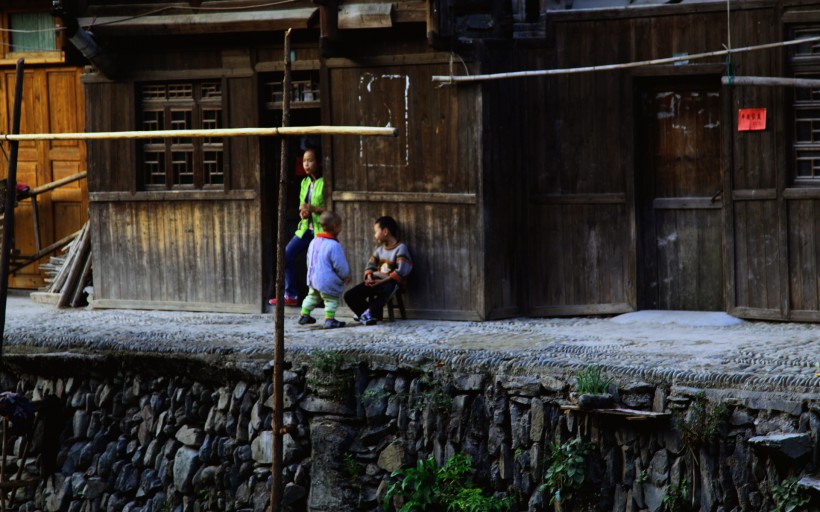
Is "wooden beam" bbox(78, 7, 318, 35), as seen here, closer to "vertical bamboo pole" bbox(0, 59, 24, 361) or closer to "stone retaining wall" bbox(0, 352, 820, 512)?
"vertical bamboo pole" bbox(0, 59, 24, 361)

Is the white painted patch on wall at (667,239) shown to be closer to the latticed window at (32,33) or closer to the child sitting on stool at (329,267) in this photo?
the child sitting on stool at (329,267)

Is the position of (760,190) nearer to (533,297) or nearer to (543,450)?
(533,297)

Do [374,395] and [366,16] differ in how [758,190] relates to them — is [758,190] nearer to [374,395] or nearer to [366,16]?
[366,16]

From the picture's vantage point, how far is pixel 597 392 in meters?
9.66

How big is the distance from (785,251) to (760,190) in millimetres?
631

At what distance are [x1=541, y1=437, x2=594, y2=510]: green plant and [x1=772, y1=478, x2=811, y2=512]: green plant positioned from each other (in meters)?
1.47

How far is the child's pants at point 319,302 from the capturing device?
12867mm

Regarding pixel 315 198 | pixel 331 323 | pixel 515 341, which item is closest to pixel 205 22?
pixel 315 198

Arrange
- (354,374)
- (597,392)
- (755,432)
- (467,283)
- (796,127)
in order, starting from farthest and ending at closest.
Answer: (467,283)
(796,127)
(354,374)
(597,392)
(755,432)

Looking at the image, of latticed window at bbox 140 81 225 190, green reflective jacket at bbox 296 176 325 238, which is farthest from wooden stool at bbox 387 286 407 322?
latticed window at bbox 140 81 225 190

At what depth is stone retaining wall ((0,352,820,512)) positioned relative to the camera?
29.7 feet

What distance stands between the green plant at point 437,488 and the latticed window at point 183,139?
17.3 feet

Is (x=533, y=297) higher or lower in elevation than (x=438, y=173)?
lower

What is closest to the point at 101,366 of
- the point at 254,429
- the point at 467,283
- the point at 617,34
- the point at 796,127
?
the point at 254,429
